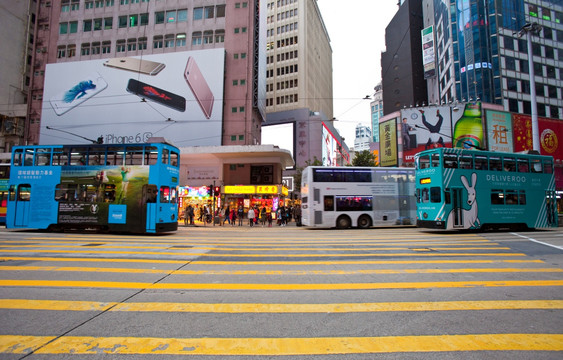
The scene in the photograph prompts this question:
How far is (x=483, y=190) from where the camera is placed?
15.4 meters

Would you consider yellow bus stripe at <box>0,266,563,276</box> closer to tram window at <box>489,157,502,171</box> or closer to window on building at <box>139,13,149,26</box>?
tram window at <box>489,157,502,171</box>

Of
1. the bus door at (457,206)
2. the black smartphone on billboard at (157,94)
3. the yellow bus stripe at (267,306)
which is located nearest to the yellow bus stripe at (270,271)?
the yellow bus stripe at (267,306)

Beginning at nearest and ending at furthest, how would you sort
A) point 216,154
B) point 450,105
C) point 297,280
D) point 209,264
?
point 297,280, point 209,264, point 216,154, point 450,105

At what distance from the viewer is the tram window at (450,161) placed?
49.0ft

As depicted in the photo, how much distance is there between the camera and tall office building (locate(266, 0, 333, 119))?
6394 centimetres

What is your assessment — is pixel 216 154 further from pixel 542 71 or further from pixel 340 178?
pixel 542 71

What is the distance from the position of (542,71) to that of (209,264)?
6105 cm

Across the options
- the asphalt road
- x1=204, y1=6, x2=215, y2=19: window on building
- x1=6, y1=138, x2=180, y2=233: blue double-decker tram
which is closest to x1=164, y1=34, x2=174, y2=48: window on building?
x1=204, y1=6, x2=215, y2=19: window on building

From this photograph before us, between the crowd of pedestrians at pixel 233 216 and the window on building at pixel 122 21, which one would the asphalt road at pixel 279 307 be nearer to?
the crowd of pedestrians at pixel 233 216

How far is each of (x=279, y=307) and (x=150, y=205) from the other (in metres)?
11.6

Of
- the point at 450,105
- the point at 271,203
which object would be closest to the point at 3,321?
the point at 271,203

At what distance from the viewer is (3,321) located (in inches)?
147

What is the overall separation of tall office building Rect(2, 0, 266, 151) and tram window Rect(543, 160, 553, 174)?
84.7ft

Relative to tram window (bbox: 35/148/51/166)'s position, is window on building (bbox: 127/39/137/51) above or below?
above
